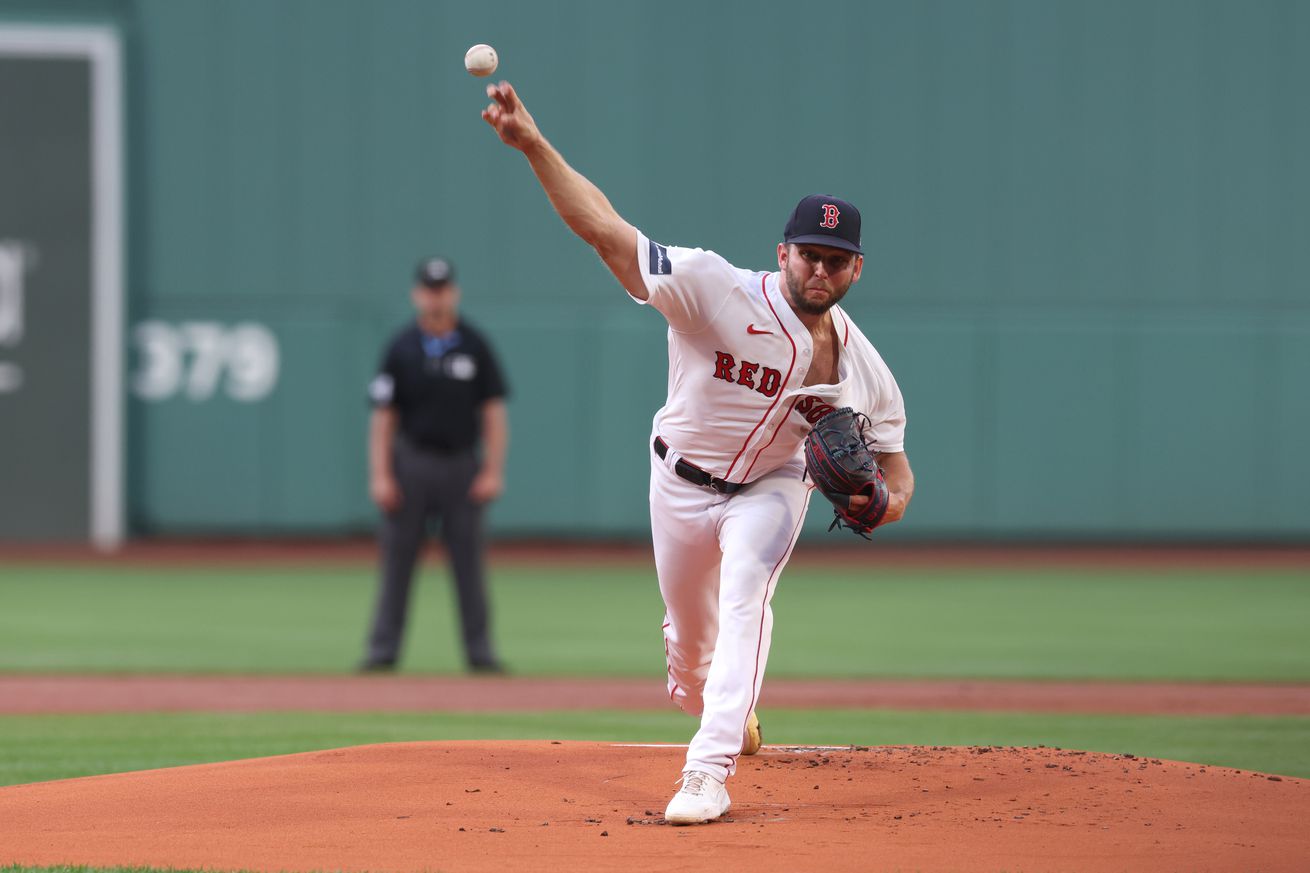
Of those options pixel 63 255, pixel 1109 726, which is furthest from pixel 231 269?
pixel 1109 726

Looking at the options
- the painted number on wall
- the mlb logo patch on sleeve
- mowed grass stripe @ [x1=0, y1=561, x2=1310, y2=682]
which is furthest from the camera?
the painted number on wall

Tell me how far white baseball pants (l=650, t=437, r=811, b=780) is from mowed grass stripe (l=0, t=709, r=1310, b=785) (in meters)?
1.14

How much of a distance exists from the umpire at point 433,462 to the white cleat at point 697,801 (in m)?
4.24

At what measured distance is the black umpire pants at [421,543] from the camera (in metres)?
8.97

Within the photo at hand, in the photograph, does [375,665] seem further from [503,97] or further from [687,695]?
[503,97]

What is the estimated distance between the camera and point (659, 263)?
4871 mm

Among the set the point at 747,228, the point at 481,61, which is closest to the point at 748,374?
the point at 481,61

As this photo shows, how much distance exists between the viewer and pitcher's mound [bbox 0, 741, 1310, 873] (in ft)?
14.5

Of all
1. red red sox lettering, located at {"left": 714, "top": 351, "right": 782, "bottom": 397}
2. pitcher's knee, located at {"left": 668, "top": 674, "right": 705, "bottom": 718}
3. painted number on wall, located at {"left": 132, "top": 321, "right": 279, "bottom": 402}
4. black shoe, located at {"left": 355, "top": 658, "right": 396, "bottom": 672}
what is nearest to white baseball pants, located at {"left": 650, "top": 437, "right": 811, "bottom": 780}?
pitcher's knee, located at {"left": 668, "top": 674, "right": 705, "bottom": 718}

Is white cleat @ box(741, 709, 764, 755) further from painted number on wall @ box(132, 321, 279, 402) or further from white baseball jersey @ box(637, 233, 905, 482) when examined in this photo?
painted number on wall @ box(132, 321, 279, 402)

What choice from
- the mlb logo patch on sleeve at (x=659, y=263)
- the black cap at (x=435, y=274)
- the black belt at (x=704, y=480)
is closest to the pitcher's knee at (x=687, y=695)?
the black belt at (x=704, y=480)

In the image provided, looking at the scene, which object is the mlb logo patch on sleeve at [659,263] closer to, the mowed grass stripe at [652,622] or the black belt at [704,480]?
the black belt at [704,480]

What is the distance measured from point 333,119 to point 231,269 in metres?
1.75

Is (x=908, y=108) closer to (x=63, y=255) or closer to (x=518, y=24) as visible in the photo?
(x=518, y=24)
